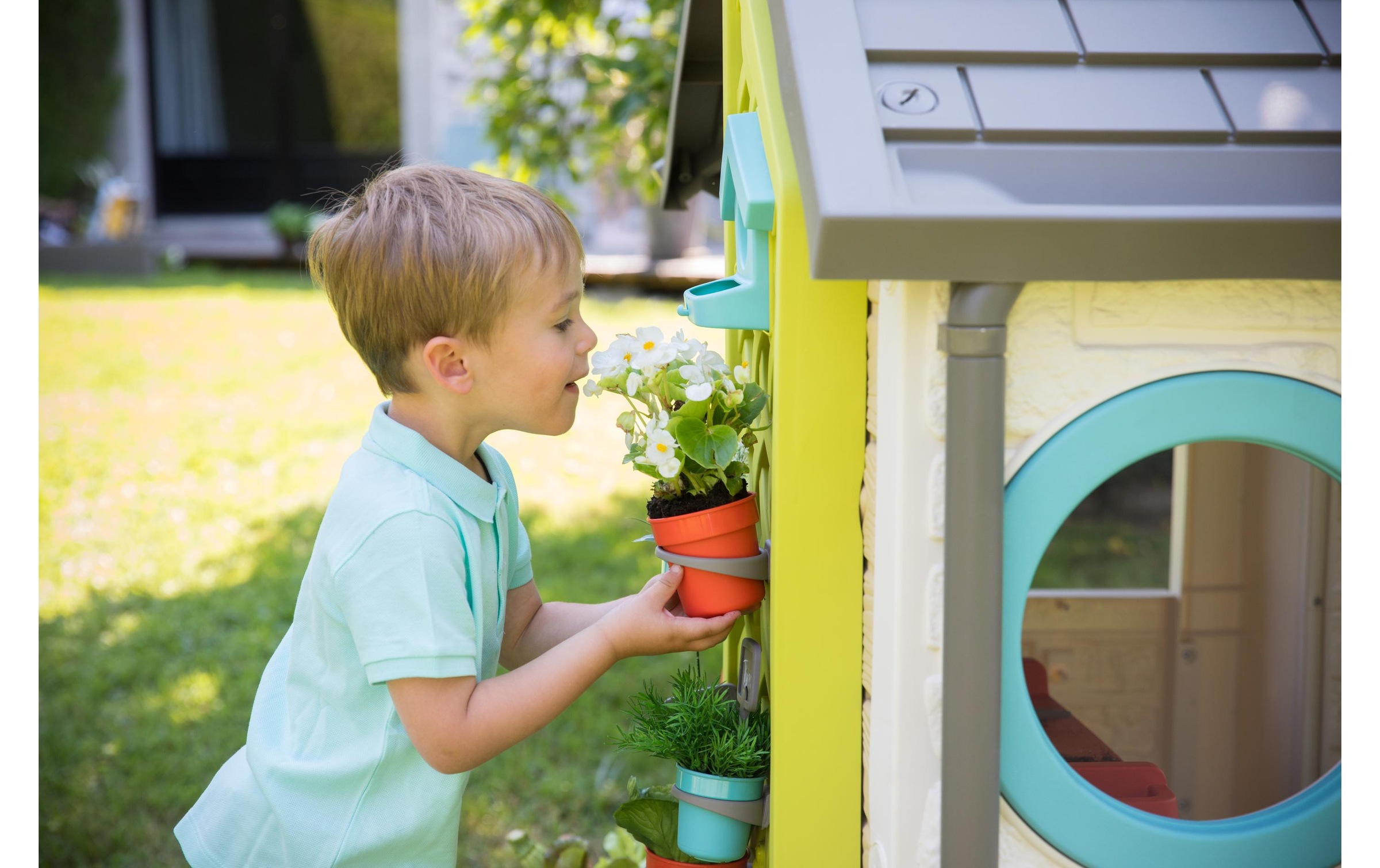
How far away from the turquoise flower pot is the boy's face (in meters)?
0.55

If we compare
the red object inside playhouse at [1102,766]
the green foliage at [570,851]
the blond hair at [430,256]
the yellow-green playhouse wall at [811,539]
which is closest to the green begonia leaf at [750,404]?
the yellow-green playhouse wall at [811,539]

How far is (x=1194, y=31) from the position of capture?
126cm

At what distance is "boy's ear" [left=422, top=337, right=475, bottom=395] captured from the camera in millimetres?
Answer: 1548

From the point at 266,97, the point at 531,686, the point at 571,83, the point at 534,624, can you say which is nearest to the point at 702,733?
the point at 531,686

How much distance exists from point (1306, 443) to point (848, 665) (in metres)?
0.63

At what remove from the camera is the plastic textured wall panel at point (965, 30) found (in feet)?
4.01

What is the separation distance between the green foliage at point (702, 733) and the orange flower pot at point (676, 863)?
0.15 meters

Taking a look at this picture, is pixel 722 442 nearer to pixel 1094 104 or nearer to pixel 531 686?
pixel 531 686

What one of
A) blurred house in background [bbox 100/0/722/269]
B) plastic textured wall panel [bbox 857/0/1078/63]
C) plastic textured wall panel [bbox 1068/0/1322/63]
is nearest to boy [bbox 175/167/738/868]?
plastic textured wall panel [bbox 857/0/1078/63]

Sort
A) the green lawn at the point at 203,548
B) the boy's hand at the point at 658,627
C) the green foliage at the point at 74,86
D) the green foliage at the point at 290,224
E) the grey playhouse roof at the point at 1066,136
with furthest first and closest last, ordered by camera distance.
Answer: the green foliage at the point at 74,86 → the green foliage at the point at 290,224 → the green lawn at the point at 203,548 → the boy's hand at the point at 658,627 → the grey playhouse roof at the point at 1066,136

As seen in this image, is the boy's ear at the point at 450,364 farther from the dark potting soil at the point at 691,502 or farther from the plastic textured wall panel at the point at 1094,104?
the plastic textured wall panel at the point at 1094,104

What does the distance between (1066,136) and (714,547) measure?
2.30 feet

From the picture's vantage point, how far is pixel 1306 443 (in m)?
1.29

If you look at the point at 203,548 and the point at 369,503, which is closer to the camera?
the point at 369,503
